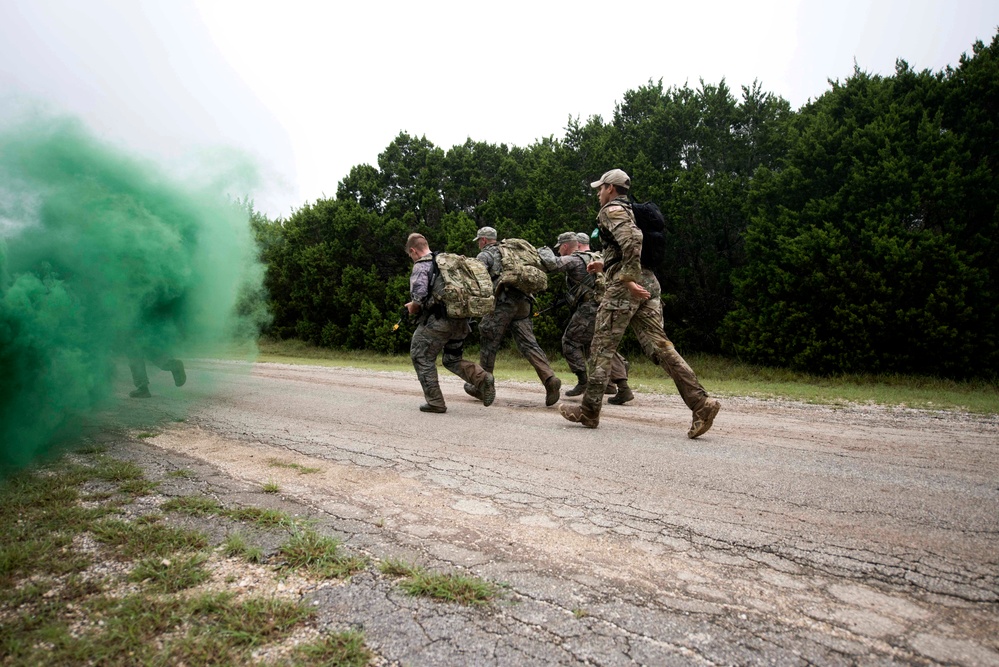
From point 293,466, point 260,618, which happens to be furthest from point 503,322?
point 260,618

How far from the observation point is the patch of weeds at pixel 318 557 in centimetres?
251

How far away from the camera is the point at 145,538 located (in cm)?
283

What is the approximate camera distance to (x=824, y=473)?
4.04 meters

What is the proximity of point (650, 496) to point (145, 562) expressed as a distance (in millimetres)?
2739

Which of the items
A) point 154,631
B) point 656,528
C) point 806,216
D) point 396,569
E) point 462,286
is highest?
point 806,216

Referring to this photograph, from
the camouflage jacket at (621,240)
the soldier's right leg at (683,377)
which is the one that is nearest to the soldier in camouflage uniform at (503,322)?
the soldier's right leg at (683,377)

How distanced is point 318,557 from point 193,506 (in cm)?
119

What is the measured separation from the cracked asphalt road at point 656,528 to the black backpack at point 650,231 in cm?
168

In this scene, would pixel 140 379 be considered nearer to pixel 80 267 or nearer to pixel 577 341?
pixel 80 267

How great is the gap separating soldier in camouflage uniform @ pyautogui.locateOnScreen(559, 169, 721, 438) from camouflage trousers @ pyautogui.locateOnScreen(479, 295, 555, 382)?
196cm

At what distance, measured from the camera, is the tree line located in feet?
32.2

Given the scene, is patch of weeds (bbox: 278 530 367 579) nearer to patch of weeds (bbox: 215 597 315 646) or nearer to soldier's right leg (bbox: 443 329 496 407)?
patch of weeds (bbox: 215 597 315 646)

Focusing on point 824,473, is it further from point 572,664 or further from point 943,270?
point 943,270

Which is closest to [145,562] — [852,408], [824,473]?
[824,473]
